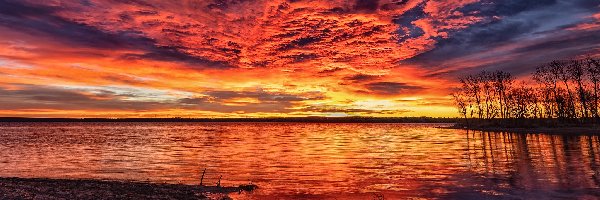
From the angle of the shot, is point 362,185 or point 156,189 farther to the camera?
point 362,185

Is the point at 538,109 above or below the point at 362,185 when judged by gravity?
above

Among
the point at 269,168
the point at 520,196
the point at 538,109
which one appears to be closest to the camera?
the point at 520,196

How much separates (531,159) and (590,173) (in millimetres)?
14260

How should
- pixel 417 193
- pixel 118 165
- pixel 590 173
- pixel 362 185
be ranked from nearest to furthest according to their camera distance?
pixel 417 193, pixel 362 185, pixel 590 173, pixel 118 165

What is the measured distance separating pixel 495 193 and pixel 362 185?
911 cm

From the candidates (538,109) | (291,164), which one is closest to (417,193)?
(291,164)

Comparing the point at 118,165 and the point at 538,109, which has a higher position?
the point at 538,109

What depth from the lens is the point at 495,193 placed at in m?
26.4

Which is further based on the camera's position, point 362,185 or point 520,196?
point 362,185

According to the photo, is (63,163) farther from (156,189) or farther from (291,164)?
(156,189)

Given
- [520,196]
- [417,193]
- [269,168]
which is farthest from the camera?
[269,168]

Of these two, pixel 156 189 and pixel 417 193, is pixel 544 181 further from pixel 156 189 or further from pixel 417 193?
pixel 156 189

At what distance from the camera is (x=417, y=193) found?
1079 inches

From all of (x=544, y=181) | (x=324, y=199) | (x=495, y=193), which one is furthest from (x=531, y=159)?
(x=324, y=199)
